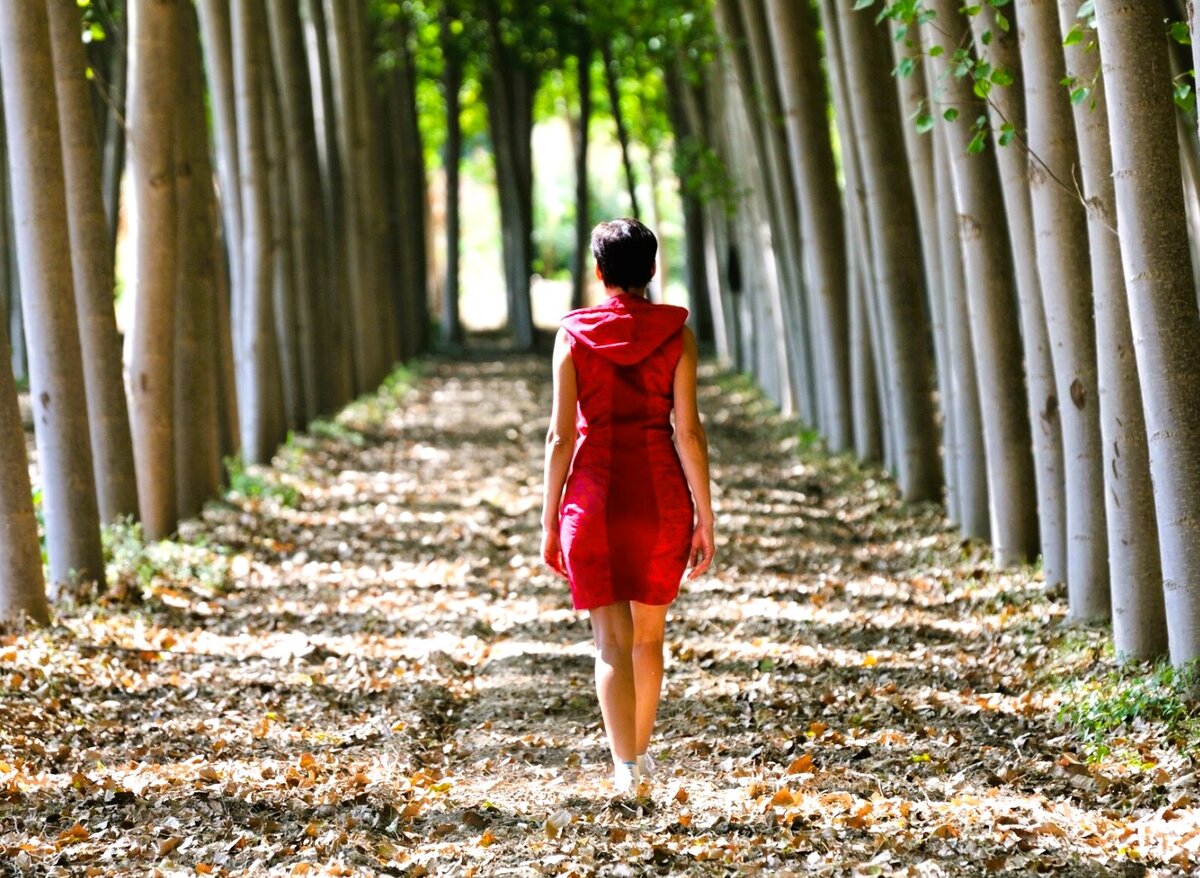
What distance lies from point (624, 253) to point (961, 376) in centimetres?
565

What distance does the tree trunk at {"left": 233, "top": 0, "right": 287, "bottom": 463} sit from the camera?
1480cm

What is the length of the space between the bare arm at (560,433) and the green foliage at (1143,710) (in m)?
2.29

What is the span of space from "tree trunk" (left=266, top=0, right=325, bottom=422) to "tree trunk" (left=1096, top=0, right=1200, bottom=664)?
12.9 meters

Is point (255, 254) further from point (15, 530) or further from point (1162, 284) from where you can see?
point (1162, 284)

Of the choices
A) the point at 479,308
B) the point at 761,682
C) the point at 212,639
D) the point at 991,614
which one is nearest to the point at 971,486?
the point at 991,614

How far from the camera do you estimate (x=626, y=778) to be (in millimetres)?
5547

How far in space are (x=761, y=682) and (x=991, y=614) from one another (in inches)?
72.2

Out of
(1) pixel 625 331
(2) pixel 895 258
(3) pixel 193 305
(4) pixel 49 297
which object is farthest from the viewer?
(2) pixel 895 258

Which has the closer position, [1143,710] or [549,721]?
[1143,710]

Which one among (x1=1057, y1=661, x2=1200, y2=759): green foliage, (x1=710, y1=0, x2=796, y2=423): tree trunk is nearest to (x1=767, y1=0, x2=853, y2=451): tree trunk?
(x1=710, y1=0, x2=796, y2=423): tree trunk

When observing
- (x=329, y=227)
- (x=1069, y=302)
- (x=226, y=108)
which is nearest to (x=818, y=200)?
(x=226, y=108)

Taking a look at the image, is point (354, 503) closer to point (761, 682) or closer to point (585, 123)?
point (761, 682)

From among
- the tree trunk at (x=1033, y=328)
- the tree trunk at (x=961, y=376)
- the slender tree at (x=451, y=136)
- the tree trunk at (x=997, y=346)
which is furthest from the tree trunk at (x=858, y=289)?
the slender tree at (x=451, y=136)

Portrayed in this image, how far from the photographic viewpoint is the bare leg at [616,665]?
5.42 m
